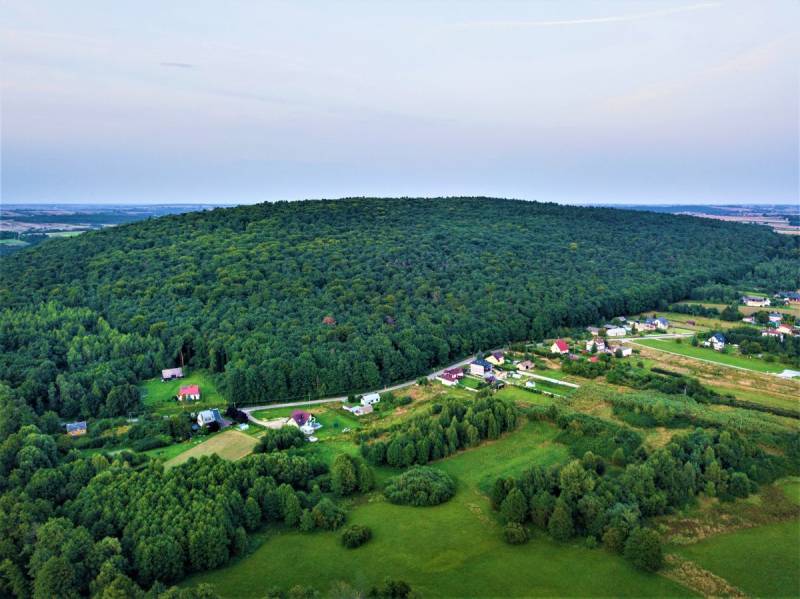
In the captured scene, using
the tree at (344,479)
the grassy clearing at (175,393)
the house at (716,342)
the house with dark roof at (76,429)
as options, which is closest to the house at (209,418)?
the grassy clearing at (175,393)

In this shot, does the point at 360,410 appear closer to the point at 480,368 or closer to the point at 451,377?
the point at 451,377

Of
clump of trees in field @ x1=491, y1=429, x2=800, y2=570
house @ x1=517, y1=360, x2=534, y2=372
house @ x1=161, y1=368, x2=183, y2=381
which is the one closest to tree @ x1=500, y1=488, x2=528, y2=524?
clump of trees in field @ x1=491, y1=429, x2=800, y2=570

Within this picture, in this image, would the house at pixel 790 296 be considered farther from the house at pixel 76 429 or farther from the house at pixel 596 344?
the house at pixel 76 429

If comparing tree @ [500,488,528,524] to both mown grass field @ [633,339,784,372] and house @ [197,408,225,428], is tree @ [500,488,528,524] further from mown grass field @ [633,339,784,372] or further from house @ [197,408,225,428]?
mown grass field @ [633,339,784,372]

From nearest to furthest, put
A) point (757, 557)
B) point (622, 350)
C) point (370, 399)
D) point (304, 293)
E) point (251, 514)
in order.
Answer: point (757, 557) → point (251, 514) → point (370, 399) → point (622, 350) → point (304, 293)

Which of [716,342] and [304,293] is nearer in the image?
[716,342]

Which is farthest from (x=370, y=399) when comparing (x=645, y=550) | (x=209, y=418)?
(x=645, y=550)
